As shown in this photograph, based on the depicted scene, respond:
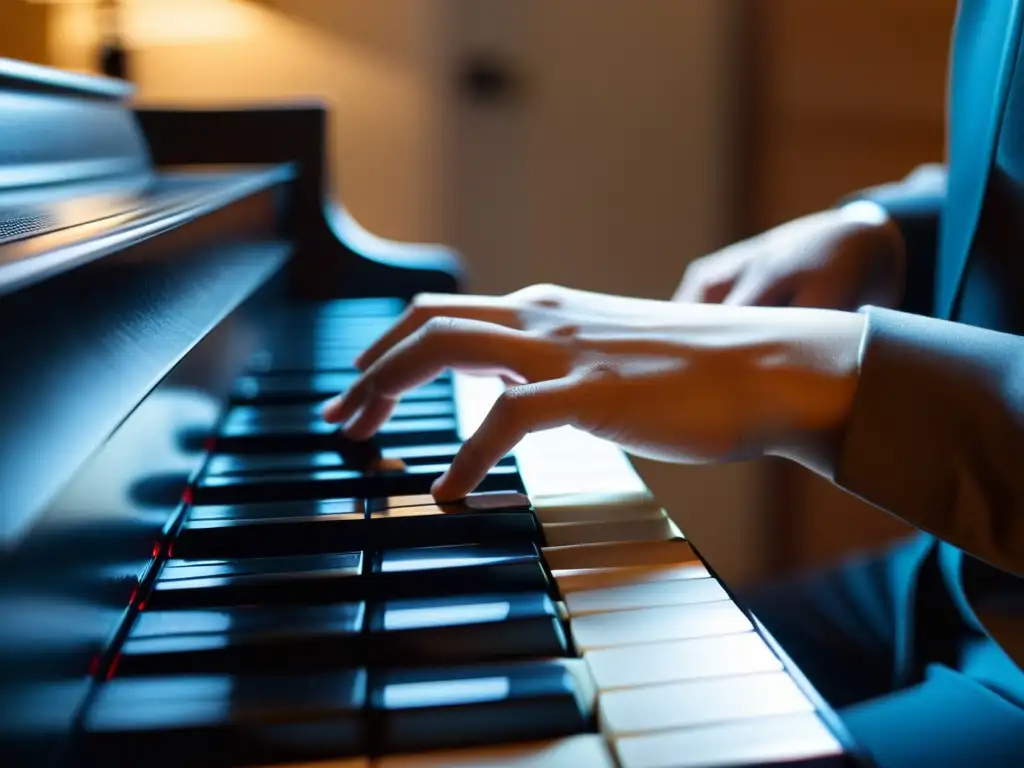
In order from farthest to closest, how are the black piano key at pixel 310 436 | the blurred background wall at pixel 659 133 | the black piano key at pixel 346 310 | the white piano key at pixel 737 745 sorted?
the blurred background wall at pixel 659 133
the black piano key at pixel 346 310
the black piano key at pixel 310 436
the white piano key at pixel 737 745

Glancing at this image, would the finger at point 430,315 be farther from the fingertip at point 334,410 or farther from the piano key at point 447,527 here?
the piano key at point 447,527

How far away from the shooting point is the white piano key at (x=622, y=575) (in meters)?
0.52

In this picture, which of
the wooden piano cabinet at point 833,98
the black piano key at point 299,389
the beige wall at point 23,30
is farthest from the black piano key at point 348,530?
the wooden piano cabinet at point 833,98

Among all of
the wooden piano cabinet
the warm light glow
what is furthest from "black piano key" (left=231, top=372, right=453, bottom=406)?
the wooden piano cabinet

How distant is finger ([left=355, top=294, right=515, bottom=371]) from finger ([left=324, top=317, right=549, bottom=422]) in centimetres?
6

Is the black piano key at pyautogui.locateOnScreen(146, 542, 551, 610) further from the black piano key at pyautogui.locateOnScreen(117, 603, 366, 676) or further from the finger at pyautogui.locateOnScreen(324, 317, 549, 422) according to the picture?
the finger at pyautogui.locateOnScreen(324, 317, 549, 422)

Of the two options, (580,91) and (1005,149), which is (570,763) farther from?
(580,91)

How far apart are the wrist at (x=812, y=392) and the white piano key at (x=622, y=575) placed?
4.6 inches

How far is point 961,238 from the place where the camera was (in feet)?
2.76

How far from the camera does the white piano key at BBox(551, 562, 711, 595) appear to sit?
1.72 feet

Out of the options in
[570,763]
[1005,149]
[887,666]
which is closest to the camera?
[570,763]

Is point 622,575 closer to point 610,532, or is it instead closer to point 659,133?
point 610,532

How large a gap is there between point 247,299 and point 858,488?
1.74ft

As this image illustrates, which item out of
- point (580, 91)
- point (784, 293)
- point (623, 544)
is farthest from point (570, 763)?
point (580, 91)
